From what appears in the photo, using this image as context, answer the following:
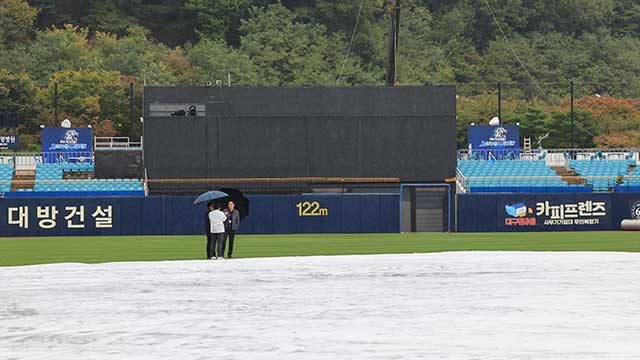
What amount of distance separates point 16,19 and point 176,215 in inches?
2953

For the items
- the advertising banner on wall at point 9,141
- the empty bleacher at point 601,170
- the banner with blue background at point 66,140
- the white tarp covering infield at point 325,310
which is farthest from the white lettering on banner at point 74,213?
the advertising banner on wall at point 9,141

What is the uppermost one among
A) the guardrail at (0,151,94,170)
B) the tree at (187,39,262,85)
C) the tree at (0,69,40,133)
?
the tree at (187,39,262,85)

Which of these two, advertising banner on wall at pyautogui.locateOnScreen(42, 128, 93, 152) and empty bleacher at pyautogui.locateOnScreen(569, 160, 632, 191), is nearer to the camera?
empty bleacher at pyautogui.locateOnScreen(569, 160, 632, 191)

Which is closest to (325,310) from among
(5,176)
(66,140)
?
(5,176)

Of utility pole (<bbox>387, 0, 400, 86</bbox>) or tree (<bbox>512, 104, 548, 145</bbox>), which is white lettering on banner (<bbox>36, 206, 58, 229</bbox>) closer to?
utility pole (<bbox>387, 0, 400, 86</bbox>)

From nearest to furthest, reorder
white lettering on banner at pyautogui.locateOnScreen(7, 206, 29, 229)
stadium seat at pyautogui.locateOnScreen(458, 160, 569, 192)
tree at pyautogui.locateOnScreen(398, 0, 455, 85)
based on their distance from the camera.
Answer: white lettering on banner at pyautogui.locateOnScreen(7, 206, 29, 229) < stadium seat at pyautogui.locateOnScreen(458, 160, 569, 192) < tree at pyautogui.locateOnScreen(398, 0, 455, 85)

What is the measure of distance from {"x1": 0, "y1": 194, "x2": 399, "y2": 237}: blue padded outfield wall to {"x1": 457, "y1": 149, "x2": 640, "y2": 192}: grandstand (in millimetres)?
6515

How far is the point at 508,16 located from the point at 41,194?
307 ft

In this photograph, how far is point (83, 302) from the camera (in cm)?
2181

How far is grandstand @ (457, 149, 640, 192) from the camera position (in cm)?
5525

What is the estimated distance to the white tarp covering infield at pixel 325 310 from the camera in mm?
15797

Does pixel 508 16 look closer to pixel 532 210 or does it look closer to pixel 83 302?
pixel 532 210

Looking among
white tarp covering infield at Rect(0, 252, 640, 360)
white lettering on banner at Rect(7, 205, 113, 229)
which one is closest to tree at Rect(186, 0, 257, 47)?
white lettering on banner at Rect(7, 205, 113, 229)

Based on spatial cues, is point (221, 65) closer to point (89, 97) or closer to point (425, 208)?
point (89, 97)
